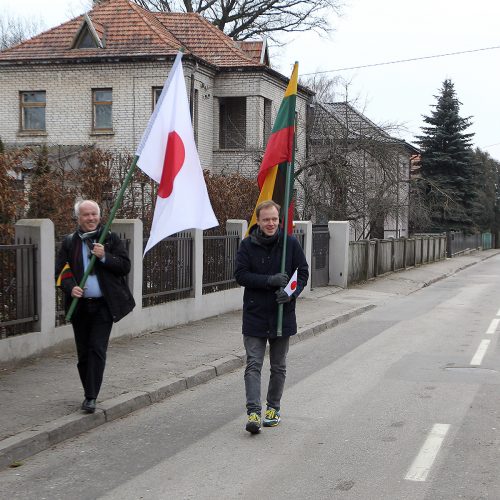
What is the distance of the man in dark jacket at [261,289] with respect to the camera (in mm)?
6430

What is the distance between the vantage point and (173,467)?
5562mm

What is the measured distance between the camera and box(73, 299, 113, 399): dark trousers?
21.7 feet

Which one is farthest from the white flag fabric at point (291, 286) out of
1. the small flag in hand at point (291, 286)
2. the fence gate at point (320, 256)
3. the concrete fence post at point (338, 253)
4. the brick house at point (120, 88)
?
the brick house at point (120, 88)

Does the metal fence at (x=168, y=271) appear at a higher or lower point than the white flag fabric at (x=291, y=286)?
lower

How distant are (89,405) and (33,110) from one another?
2397 centimetres

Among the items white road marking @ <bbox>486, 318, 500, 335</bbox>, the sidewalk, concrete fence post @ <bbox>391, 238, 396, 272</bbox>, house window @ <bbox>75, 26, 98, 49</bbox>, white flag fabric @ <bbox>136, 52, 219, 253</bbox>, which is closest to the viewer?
the sidewalk

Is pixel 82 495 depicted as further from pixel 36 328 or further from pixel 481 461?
pixel 36 328

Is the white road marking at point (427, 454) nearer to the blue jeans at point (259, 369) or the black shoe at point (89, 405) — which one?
the blue jeans at point (259, 369)

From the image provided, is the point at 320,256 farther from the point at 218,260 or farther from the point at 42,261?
the point at 42,261

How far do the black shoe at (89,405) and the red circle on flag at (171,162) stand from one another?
193 centimetres

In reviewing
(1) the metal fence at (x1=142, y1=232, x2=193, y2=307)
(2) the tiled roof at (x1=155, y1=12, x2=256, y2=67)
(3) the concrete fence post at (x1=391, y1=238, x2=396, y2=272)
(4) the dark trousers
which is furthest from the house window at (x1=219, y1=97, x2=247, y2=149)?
(4) the dark trousers

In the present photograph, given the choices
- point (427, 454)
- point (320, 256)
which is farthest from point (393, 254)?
point (427, 454)

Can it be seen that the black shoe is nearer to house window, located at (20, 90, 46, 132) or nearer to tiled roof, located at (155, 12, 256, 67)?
house window, located at (20, 90, 46, 132)

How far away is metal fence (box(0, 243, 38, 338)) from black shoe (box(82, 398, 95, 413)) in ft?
7.05
